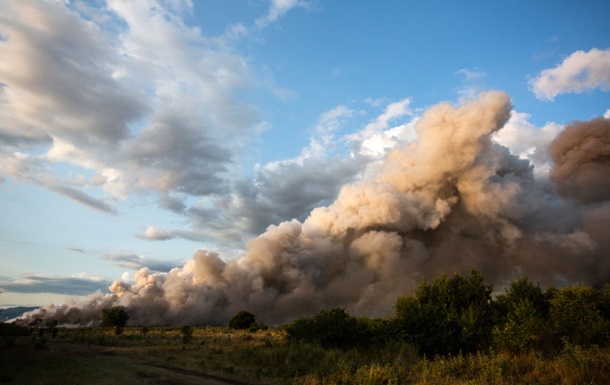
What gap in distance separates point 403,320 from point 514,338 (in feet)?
25.7

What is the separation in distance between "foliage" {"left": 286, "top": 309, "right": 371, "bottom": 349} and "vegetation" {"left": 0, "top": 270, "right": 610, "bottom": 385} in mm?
68

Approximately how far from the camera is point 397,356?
767 inches

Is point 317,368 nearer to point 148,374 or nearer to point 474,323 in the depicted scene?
point 148,374

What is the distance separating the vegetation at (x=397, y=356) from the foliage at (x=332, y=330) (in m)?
0.07

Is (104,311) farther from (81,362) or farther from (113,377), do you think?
(113,377)

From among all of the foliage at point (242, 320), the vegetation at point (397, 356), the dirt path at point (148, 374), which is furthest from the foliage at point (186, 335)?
the foliage at point (242, 320)

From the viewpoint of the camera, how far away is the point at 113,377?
16.0 meters

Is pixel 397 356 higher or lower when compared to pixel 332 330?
lower

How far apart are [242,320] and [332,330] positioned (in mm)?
57363

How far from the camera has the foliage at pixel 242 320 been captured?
251 ft

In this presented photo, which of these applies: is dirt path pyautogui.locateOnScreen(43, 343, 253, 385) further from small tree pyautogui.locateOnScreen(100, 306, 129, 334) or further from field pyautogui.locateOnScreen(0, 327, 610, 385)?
small tree pyautogui.locateOnScreen(100, 306, 129, 334)

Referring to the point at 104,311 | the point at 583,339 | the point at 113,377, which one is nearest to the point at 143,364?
the point at 113,377

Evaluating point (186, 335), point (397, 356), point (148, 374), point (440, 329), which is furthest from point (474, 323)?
point (186, 335)

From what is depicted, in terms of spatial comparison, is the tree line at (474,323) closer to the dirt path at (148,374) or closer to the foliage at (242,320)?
the dirt path at (148,374)
